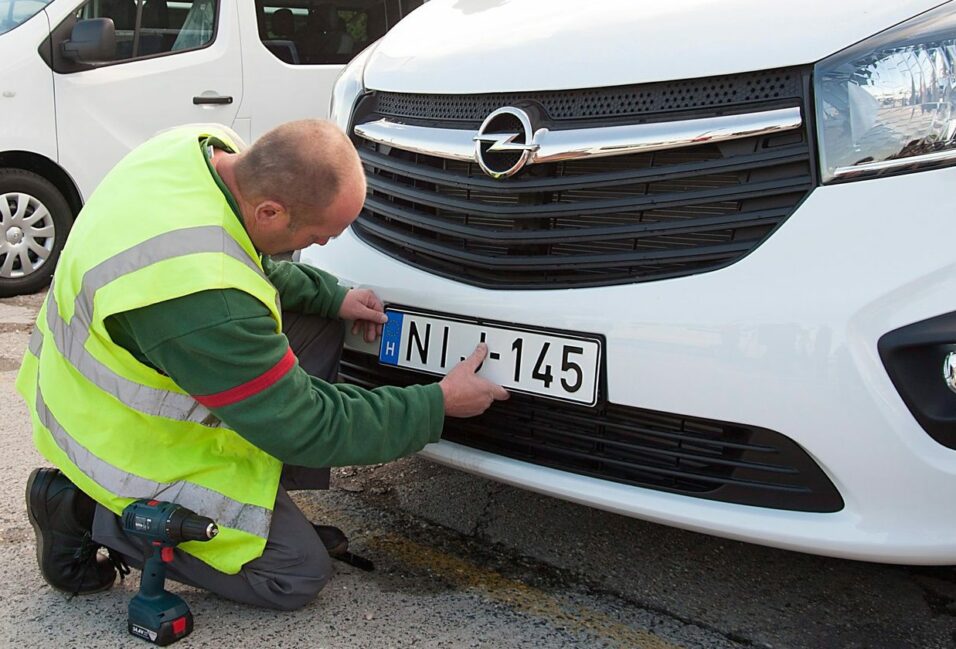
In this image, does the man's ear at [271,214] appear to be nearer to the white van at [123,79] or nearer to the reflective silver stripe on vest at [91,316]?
the reflective silver stripe on vest at [91,316]

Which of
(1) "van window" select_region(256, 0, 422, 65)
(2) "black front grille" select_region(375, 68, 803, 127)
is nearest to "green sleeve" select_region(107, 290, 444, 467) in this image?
(2) "black front grille" select_region(375, 68, 803, 127)

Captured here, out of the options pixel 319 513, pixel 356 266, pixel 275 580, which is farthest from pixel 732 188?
pixel 319 513

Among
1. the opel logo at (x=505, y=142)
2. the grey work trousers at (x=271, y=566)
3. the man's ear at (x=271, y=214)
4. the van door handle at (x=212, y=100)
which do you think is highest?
the opel logo at (x=505, y=142)

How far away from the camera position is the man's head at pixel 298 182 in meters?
1.95

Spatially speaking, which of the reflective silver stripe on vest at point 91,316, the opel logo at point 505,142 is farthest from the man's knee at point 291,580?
the opel logo at point 505,142

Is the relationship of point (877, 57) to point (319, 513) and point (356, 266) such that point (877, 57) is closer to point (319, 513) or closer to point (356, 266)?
point (356, 266)

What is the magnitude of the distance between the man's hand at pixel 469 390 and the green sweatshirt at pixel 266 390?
0.02m

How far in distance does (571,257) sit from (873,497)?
2.38ft

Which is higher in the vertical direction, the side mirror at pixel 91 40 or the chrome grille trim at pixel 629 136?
the side mirror at pixel 91 40

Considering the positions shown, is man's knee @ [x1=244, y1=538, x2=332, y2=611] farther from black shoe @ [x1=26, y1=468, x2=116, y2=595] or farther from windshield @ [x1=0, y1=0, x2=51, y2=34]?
windshield @ [x1=0, y1=0, x2=51, y2=34]

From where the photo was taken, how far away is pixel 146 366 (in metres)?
2.02

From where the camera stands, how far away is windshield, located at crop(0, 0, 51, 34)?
4.83 metres

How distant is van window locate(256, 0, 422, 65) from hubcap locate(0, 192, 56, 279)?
1444 millimetres

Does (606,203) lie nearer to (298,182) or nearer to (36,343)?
(298,182)
